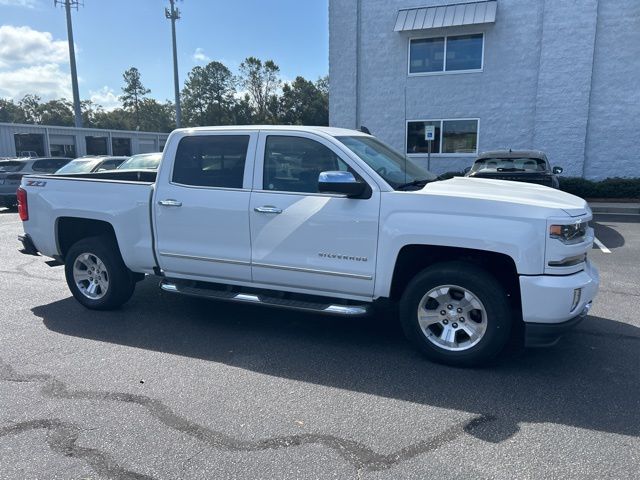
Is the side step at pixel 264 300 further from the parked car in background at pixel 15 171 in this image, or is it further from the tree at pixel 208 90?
the tree at pixel 208 90

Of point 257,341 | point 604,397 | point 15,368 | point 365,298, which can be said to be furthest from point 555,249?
point 15,368

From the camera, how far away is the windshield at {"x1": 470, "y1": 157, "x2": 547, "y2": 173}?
31.3 ft

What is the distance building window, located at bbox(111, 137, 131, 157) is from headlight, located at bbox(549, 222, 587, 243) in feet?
112

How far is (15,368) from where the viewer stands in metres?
4.28

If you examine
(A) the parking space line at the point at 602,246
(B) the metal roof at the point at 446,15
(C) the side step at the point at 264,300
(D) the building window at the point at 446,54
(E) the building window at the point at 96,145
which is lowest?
(A) the parking space line at the point at 602,246

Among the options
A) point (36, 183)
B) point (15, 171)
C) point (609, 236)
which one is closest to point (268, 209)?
point (36, 183)

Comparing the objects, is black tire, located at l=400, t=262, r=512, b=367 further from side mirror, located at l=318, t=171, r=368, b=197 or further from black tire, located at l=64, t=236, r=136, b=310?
black tire, located at l=64, t=236, r=136, b=310

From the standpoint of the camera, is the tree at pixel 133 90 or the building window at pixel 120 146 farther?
the tree at pixel 133 90

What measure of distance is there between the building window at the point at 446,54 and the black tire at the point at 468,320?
1455cm

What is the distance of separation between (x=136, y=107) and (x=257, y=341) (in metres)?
97.2

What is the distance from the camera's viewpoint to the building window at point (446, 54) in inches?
661

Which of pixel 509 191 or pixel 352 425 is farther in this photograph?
pixel 509 191

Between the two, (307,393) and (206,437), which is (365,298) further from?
(206,437)

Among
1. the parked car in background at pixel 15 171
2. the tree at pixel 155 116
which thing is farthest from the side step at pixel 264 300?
the tree at pixel 155 116
